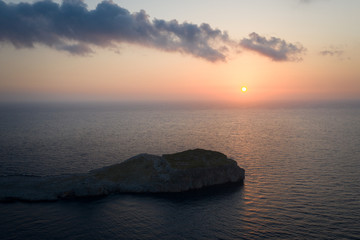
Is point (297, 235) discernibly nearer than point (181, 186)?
Yes

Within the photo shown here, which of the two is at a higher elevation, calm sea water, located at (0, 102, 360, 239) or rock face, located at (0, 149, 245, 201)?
rock face, located at (0, 149, 245, 201)

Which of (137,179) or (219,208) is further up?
(137,179)

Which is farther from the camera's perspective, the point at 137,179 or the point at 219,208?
the point at 137,179

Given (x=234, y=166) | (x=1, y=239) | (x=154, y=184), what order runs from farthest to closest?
(x=234, y=166), (x=154, y=184), (x=1, y=239)

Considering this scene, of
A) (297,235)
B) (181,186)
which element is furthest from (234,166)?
(297,235)

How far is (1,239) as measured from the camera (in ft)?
115

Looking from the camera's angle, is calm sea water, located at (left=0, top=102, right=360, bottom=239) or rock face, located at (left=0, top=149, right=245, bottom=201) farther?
rock face, located at (left=0, top=149, right=245, bottom=201)

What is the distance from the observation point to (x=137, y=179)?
54.2 metres

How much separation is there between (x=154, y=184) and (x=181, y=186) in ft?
18.1

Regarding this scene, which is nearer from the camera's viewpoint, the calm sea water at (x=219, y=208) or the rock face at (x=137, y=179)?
the calm sea water at (x=219, y=208)

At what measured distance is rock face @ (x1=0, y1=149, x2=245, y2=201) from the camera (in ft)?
162

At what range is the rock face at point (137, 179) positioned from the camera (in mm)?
49500

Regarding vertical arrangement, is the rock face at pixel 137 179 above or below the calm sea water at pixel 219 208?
above

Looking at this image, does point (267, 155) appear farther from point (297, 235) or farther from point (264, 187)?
point (297, 235)
